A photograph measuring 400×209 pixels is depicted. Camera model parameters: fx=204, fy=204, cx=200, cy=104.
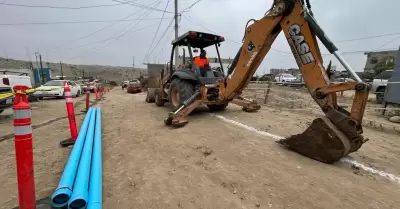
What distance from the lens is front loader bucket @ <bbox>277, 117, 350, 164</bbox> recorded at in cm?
272

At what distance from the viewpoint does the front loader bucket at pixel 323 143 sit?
2719 millimetres

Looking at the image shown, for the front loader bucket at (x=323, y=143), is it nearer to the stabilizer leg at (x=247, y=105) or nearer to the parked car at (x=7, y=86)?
the stabilizer leg at (x=247, y=105)

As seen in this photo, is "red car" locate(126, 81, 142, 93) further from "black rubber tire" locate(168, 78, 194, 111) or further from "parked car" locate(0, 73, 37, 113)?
"black rubber tire" locate(168, 78, 194, 111)

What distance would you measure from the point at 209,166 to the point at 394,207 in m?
1.95

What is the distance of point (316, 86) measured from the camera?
305cm

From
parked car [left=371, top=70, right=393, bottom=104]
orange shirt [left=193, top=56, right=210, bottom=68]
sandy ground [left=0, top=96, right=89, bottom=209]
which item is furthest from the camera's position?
parked car [left=371, top=70, right=393, bottom=104]

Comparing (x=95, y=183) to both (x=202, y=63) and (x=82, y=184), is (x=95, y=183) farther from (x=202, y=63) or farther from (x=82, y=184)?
(x=202, y=63)

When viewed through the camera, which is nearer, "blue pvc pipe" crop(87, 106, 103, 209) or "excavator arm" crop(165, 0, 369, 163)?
"blue pvc pipe" crop(87, 106, 103, 209)

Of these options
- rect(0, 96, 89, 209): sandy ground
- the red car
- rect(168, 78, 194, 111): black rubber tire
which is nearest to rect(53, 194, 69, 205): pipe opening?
rect(0, 96, 89, 209): sandy ground

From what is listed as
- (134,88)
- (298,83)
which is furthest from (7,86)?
(134,88)

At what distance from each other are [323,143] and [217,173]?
158cm

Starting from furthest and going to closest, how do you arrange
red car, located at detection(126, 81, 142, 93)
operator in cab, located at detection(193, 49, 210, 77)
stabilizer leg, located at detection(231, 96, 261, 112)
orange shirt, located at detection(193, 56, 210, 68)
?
red car, located at detection(126, 81, 142, 93), stabilizer leg, located at detection(231, 96, 261, 112), orange shirt, located at detection(193, 56, 210, 68), operator in cab, located at detection(193, 49, 210, 77)

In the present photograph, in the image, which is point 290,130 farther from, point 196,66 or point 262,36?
point 196,66

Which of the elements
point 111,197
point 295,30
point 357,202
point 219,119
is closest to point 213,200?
point 111,197
